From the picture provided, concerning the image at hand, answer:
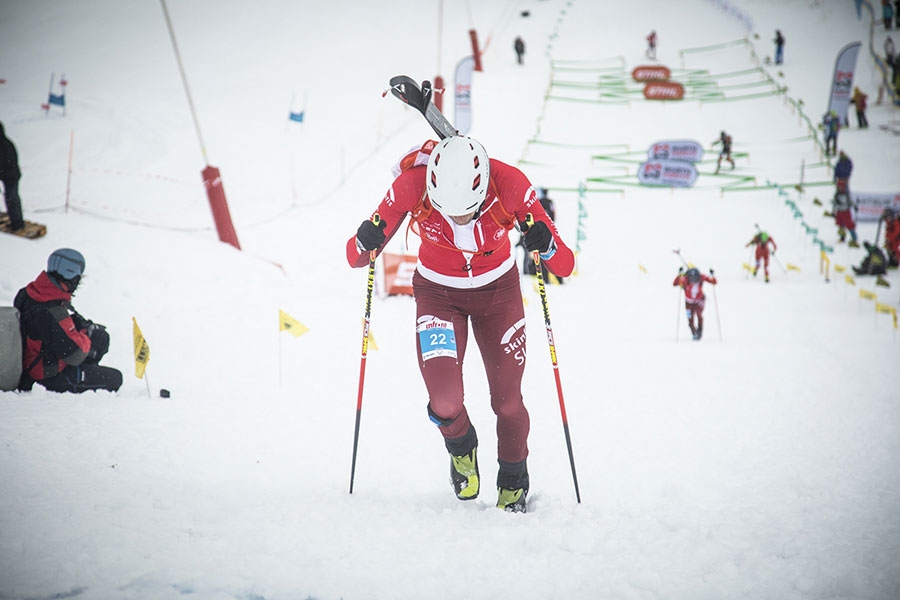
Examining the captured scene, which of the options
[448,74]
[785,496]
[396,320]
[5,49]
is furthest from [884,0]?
[5,49]

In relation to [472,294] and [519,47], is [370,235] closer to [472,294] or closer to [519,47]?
[472,294]

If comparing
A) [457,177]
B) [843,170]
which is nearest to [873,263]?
[843,170]

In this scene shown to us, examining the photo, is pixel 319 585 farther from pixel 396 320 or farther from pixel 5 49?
pixel 5 49

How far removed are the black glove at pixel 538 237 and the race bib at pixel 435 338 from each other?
2.24 feet

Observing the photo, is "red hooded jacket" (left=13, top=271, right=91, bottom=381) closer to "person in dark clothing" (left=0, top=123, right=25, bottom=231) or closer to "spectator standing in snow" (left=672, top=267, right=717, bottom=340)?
"person in dark clothing" (left=0, top=123, right=25, bottom=231)

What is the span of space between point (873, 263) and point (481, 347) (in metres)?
12.0

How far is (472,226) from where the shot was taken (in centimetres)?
338

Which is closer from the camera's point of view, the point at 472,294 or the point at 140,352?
the point at 472,294

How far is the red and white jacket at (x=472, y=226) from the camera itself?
3398mm

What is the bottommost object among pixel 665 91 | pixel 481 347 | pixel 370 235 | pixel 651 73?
pixel 481 347

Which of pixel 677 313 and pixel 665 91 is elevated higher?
pixel 665 91

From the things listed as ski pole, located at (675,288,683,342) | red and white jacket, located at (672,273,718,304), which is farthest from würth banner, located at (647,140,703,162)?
red and white jacket, located at (672,273,718,304)

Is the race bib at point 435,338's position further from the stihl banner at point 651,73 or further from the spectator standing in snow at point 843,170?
the stihl banner at point 651,73

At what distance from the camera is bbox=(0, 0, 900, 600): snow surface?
2693mm
